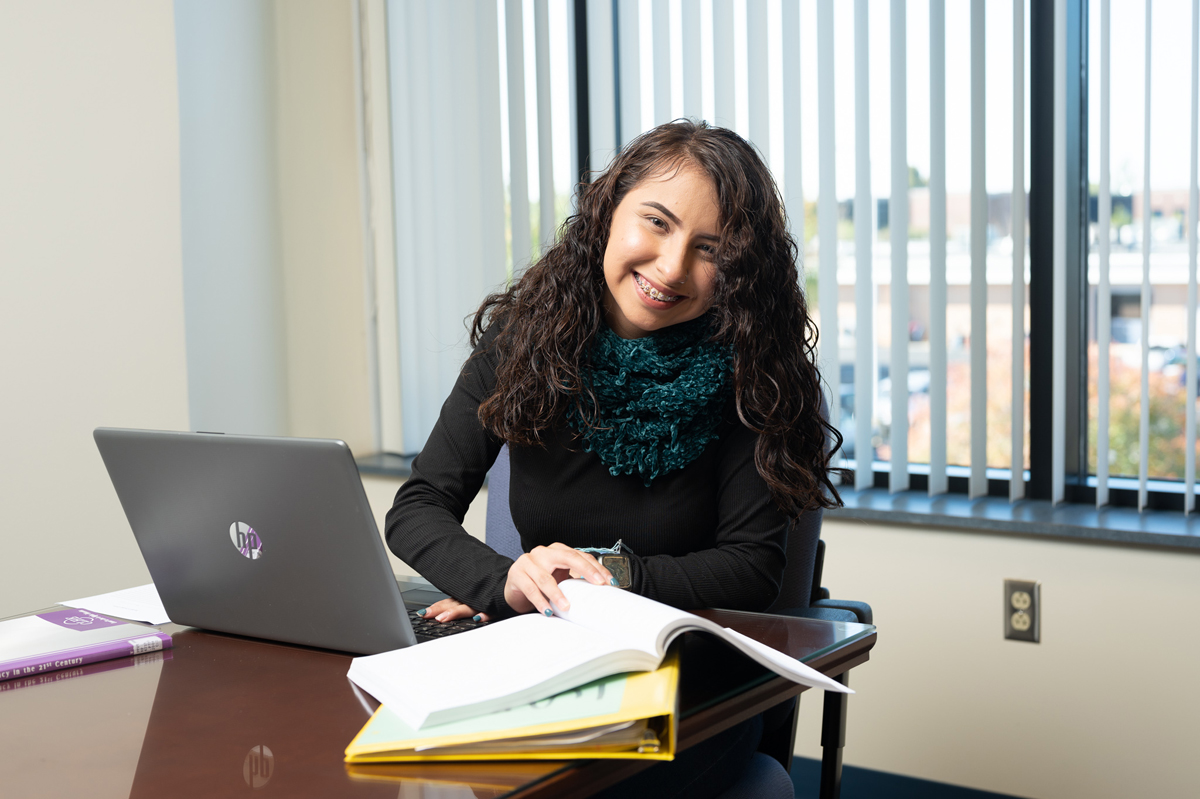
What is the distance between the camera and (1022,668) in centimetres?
210

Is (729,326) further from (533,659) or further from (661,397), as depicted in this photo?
(533,659)

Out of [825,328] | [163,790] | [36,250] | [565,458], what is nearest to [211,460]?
[163,790]

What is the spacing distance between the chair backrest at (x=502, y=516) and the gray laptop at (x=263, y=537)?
0.42 metres

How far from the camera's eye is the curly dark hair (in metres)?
1.39

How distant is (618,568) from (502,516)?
0.40 meters

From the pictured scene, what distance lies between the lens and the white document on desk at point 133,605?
48.4 inches

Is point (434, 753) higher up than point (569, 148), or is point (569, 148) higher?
point (569, 148)

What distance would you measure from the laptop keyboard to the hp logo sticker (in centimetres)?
17

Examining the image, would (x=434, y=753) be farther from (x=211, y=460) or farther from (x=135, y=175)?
(x=135, y=175)

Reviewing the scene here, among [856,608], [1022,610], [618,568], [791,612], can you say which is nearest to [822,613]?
[791,612]

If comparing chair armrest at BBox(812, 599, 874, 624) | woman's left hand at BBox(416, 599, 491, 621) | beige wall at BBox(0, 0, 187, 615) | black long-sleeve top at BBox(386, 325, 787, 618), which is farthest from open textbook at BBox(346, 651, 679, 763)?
beige wall at BBox(0, 0, 187, 615)

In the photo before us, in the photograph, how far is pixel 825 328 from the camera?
243 cm

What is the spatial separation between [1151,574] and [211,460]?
5.69 ft

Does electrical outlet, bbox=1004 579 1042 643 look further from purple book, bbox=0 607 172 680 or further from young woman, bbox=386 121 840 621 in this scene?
purple book, bbox=0 607 172 680
